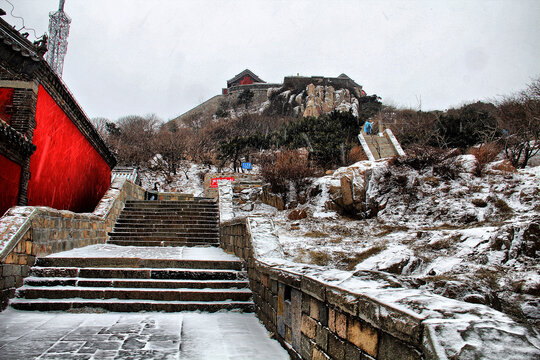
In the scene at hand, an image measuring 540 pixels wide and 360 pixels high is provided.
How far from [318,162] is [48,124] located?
37.0 ft

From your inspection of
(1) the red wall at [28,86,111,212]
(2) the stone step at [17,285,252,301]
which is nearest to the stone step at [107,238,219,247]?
(1) the red wall at [28,86,111,212]

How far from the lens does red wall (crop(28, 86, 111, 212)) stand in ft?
24.2

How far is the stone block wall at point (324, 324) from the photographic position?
5.11ft

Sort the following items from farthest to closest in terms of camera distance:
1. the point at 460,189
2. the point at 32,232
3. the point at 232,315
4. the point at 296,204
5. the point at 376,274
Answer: the point at 296,204 < the point at 460,189 < the point at 32,232 < the point at 232,315 < the point at 376,274

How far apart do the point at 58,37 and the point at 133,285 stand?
45.8ft

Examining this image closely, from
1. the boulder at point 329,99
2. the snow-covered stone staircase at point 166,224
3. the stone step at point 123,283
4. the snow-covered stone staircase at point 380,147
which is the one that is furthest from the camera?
the boulder at point 329,99

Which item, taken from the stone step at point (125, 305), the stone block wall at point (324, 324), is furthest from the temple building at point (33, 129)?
the stone block wall at point (324, 324)

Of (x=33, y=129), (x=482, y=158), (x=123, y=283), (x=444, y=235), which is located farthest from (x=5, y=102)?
(x=482, y=158)

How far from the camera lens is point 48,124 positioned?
7770 millimetres

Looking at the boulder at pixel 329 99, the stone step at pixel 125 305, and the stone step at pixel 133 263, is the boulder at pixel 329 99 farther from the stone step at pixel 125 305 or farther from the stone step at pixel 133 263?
the stone step at pixel 125 305

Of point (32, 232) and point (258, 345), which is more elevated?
point (32, 232)

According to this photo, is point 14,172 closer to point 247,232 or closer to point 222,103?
point 247,232

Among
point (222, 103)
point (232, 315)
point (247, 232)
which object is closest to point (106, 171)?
point (247, 232)

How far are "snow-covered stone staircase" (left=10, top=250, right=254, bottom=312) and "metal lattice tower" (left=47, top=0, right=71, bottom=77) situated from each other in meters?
12.3
